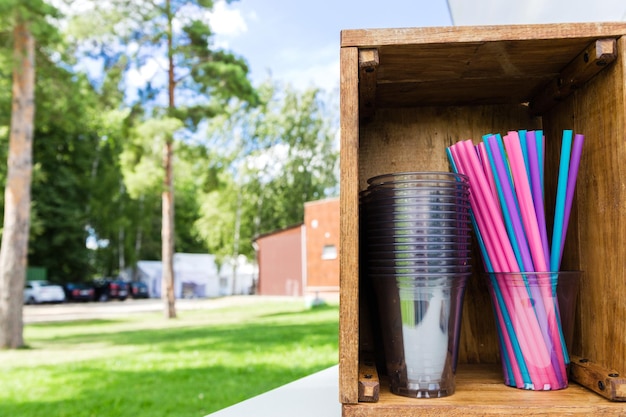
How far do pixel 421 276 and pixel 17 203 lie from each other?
763 centimetres

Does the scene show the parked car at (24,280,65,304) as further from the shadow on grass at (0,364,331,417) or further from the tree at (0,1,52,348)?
the shadow on grass at (0,364,331,417)

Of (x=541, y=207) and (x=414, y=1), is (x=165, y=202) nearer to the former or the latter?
(x=414, y=1)

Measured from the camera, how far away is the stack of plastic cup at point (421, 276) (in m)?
0.58

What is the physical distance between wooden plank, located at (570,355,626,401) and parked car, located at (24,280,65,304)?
A: 16.8 m

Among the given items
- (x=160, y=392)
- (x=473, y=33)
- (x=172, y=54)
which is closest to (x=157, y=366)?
(x=160, y=392)

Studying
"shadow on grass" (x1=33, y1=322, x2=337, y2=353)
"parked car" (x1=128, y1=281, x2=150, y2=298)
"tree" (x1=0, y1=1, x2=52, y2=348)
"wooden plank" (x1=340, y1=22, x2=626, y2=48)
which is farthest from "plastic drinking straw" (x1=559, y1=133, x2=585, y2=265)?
"parked car" (x1=128, y1=281, x2=150, y2=298)

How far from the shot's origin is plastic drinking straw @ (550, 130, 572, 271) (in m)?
0.62

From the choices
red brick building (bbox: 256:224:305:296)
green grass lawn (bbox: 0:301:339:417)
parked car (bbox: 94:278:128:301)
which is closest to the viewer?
green grass lawn (bbox: 0:301:339:417)

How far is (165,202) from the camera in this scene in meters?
10.6

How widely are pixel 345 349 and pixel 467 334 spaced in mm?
300

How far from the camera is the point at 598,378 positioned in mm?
596

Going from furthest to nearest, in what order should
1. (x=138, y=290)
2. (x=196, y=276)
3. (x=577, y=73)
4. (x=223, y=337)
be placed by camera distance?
1. (x=196, y=276)
2. (x=138, y=290)
3. (x=223, y=337)
4. (x=577, y=73)

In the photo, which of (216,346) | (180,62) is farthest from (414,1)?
(216,346)

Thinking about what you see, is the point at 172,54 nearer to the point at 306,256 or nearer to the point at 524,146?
the point at 306,256
